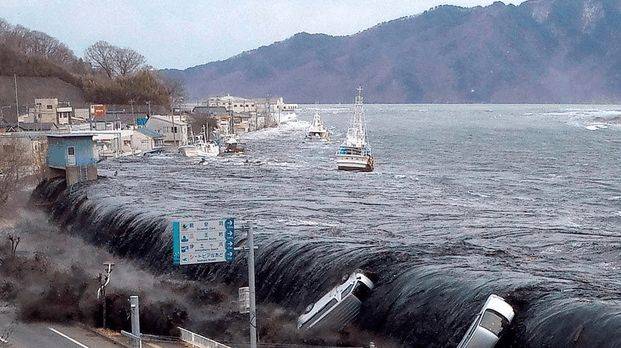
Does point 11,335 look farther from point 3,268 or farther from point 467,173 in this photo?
point 467,173

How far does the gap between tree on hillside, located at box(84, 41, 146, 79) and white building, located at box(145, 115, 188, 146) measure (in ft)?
175

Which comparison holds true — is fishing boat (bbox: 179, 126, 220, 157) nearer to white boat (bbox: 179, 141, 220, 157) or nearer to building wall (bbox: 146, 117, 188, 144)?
white boat (bbox: 179, 141, 220, 157)

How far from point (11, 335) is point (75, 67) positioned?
106707 mm

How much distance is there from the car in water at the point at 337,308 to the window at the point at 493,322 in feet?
12.0

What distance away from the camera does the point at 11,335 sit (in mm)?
16656

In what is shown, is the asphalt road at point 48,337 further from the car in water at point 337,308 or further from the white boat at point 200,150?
the white boat at point 200,150

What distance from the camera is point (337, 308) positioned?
18.1 meters

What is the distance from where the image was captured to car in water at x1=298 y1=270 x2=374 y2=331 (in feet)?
58.5

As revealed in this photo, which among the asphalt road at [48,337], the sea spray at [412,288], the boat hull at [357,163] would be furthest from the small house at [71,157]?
the asphalt road at [48,337]

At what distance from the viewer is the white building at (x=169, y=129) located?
73.2 metres

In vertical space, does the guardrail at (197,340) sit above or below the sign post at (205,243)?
below

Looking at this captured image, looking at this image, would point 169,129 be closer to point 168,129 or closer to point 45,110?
point 168,129

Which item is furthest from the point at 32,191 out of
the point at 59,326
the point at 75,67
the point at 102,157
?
the point at 75,67

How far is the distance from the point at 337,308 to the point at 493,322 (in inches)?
157
